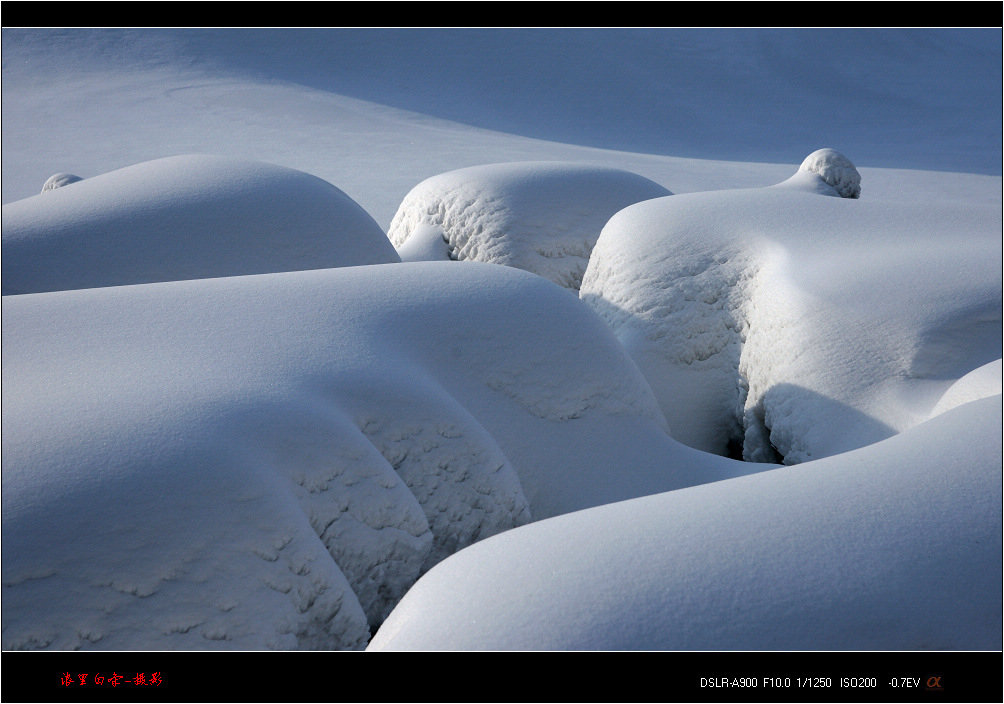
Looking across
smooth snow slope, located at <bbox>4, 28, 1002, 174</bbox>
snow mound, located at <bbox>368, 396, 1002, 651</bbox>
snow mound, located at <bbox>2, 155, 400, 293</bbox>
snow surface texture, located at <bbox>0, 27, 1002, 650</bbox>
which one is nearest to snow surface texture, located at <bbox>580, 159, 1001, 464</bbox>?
snow surface texture, located at <bbox>0, 27, 1002, 650</bbox>

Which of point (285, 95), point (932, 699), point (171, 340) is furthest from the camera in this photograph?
point (285, 95)

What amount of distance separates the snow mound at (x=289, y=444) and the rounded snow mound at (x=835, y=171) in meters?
1.94

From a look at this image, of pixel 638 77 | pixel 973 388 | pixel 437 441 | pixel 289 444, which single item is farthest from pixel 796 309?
pixel 638 77

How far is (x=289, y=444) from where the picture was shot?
1.34 m

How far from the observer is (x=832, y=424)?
6.61ft

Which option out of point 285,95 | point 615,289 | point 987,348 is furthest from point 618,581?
point 285,95

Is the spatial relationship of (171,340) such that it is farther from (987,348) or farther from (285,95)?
(285,95)

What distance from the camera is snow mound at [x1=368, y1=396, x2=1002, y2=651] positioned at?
88 centimetres

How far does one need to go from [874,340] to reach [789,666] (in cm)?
135

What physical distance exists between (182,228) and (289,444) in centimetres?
140

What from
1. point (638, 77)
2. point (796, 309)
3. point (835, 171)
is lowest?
point (638, 77)

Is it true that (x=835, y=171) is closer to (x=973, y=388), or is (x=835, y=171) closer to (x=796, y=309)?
(x=796, y=309)

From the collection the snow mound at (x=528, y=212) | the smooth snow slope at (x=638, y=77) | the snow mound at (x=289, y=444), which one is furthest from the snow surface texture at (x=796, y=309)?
the smooth snow slope at (x=638, y=77)

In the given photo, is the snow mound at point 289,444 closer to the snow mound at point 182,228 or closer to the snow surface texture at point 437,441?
the snow surface texture at point 437,441
